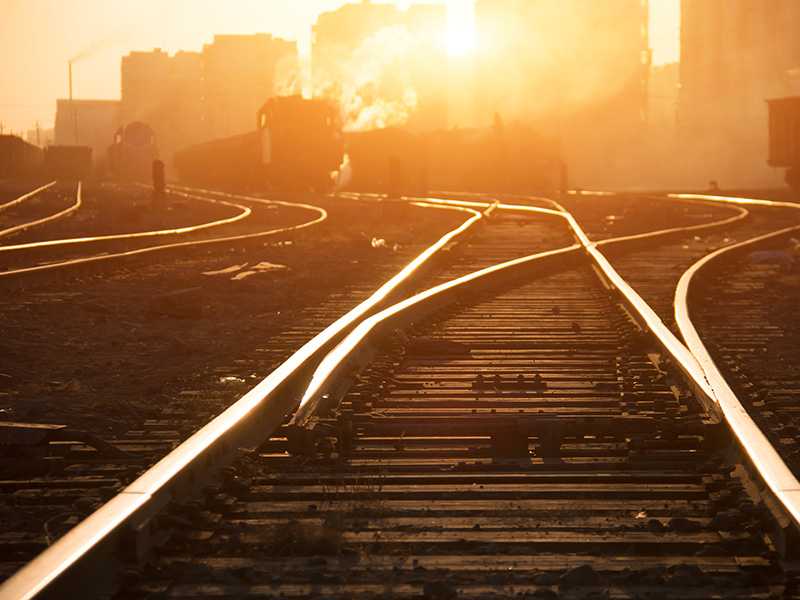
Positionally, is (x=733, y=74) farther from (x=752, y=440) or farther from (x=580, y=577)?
(x=580, y=577)

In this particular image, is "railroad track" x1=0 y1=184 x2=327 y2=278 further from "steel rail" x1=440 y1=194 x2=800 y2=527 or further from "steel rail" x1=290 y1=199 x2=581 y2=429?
"steel rail" x1=440 y1=194 x2=800 y2=527

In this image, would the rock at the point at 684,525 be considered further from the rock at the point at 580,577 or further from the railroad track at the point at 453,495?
the rock at the point at 580,577

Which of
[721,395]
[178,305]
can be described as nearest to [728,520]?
[721,395]

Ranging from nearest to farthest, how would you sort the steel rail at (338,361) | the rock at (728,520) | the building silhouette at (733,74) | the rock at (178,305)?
the rock at (728,520)
the steel rail at (338,361)
the rock at (178,305)
the building silhouette at (733,74)

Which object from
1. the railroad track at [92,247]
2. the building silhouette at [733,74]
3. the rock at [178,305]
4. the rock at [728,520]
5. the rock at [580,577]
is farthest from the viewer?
the building silhouette at [733,74]

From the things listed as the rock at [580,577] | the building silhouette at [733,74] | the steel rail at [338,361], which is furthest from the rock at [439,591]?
the building silhouette at [733,74]

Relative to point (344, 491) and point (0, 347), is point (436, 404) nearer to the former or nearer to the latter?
point (344, 491)

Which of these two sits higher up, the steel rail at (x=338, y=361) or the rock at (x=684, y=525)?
the steel rail at (x=338, y=361)

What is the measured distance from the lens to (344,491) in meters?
4.12

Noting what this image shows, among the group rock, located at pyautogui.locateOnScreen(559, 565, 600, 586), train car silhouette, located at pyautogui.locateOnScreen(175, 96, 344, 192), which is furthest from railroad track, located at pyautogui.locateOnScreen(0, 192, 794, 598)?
train car silhouette, located at pyautogui.locateOnScreen(175, 96, 344, 192)

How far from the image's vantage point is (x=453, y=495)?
13.5 ft

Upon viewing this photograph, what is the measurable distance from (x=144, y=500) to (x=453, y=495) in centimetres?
105

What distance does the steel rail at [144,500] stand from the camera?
290 cm

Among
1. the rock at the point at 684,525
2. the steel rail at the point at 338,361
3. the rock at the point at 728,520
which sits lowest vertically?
the rock at the point at 684,525
